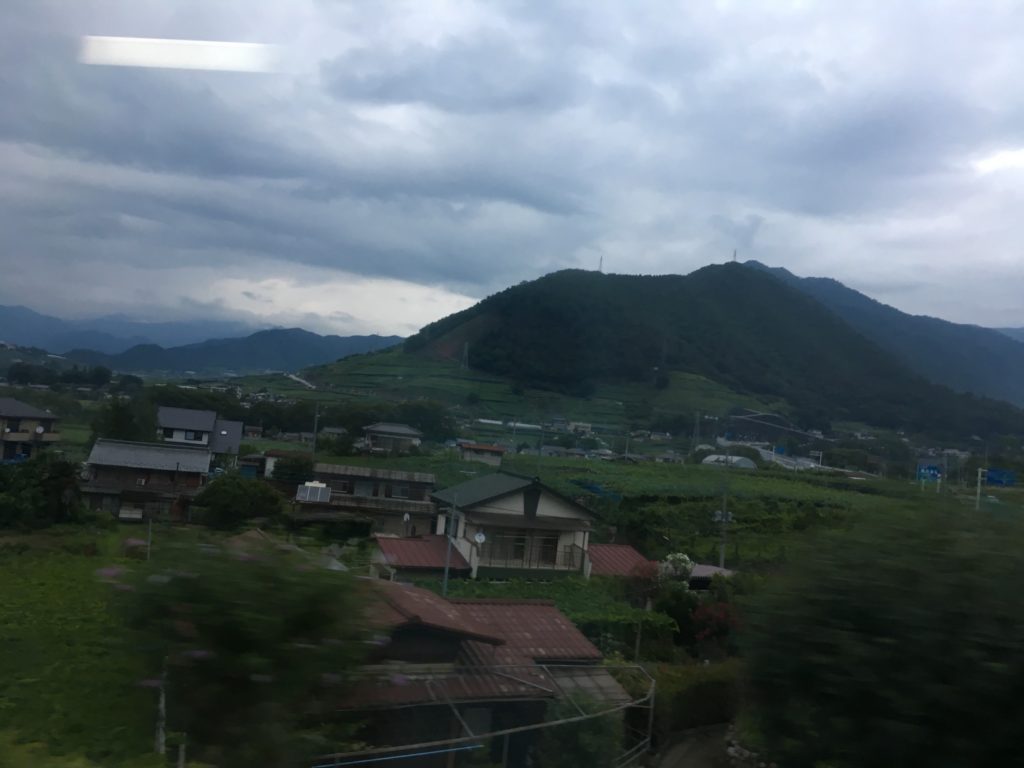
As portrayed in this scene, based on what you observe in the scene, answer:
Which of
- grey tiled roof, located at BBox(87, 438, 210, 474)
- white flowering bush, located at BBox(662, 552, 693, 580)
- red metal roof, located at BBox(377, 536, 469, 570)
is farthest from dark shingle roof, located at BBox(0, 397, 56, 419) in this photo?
white flowering bush, located at BBox(662, 552, 693, 580)

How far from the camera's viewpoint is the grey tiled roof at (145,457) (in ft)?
37.3

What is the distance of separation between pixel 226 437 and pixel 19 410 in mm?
3005

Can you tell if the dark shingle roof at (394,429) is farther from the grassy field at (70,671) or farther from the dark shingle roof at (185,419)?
the grassy field at (70,671)

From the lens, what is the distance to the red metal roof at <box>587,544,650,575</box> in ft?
38.5

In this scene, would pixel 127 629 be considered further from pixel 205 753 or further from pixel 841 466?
pixel 841 466

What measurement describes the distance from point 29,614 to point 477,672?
10.0 ft

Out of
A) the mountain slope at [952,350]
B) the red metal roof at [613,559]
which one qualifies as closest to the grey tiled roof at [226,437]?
the red metal roof at [613,559]

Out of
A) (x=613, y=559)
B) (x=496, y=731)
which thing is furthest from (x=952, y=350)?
(x=496, y=731)

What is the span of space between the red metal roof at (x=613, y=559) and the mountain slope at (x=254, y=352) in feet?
40.5

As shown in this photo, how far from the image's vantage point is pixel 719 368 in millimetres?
25641

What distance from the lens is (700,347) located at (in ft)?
87.6

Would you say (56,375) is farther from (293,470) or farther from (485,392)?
(485,392)

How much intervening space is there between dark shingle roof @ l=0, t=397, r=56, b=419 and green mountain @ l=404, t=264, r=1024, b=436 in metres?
9.37

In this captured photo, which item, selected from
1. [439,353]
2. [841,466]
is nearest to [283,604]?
[841,466]
